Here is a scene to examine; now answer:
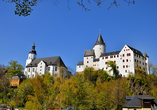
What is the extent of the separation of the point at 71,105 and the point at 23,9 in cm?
2428

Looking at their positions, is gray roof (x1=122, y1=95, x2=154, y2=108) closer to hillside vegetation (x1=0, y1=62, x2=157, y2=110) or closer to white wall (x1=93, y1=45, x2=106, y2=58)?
hillside vegetation (x1=0, y1=62, x2=157, y2=110)

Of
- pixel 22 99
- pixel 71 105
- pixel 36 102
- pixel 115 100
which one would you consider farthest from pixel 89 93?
pixel 22 99

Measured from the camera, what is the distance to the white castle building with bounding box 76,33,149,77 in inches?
2146

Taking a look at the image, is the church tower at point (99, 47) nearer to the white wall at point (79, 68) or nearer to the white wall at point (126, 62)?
the white wall at point (79, 68)

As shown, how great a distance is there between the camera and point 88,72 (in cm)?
5503

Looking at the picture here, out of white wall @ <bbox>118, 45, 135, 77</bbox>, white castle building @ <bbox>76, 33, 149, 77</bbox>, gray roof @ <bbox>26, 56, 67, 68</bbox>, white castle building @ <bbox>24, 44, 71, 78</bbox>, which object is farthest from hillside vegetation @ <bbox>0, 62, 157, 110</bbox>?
gray roof @ <bbox>26, 56, 67, 68</bbox>

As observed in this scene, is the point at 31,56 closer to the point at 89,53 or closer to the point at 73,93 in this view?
the point at 89,53

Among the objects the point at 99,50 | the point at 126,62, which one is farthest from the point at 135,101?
the point at 99,50

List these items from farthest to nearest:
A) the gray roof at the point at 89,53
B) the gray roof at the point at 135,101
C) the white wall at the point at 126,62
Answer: the gray roof at the point at 89,53
the white wall at the point at 126,62
the gray roof at the point at 135,101

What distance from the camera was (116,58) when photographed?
57.4m

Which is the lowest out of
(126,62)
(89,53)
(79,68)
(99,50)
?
(79,68)

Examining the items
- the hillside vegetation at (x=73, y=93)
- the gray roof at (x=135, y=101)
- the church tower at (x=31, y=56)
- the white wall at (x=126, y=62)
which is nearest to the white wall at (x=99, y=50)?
the white wall at (x=126, y=62)

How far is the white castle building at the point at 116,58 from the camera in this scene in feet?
179

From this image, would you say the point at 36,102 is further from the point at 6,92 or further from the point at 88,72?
the point at 88,72
